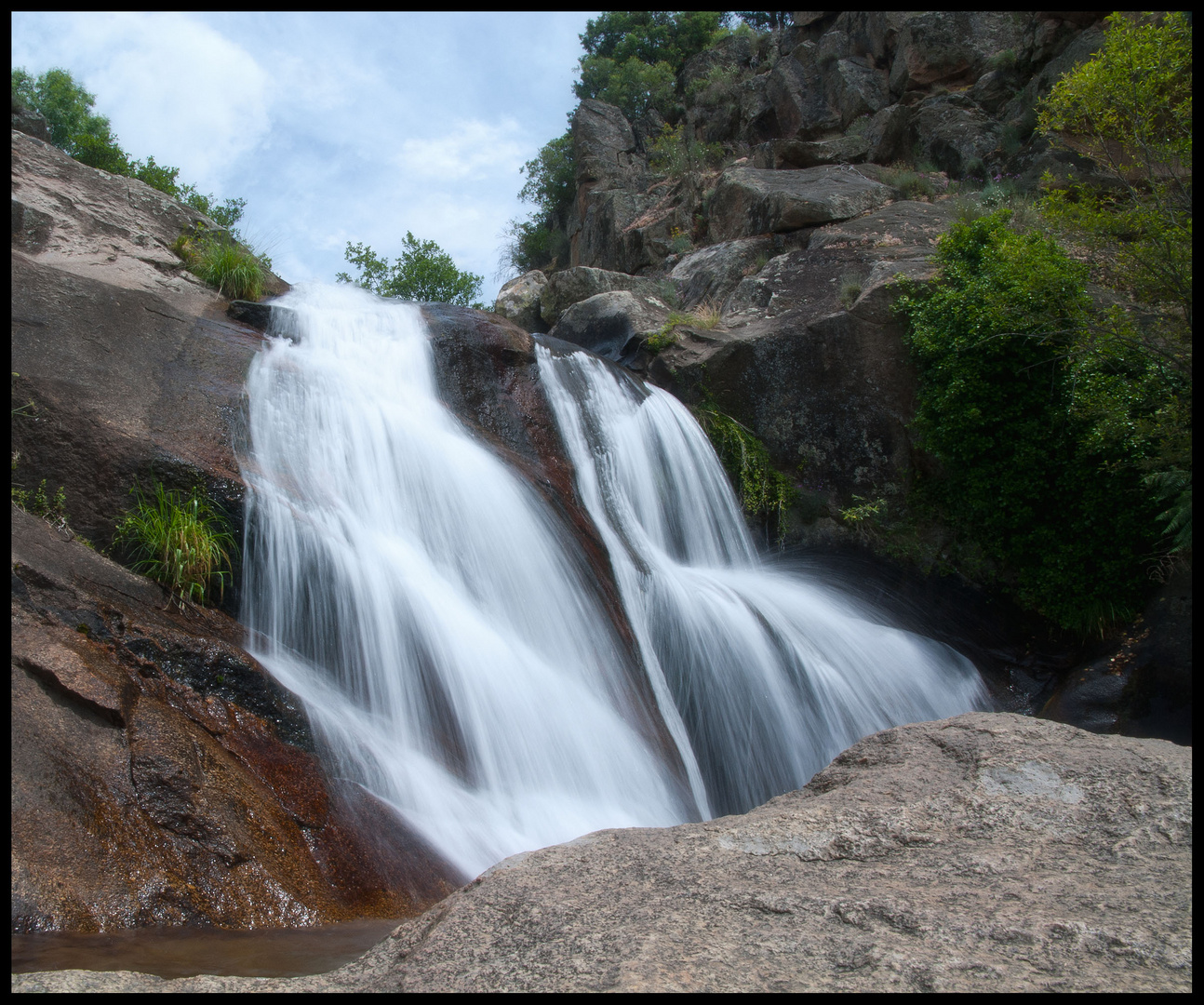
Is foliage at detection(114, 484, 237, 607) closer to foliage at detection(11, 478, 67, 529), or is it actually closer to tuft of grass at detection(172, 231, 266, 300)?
foliage at detection(11, 478, 67, 529)

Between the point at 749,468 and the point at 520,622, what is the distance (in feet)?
19.1

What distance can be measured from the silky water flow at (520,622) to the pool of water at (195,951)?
51.1 inches

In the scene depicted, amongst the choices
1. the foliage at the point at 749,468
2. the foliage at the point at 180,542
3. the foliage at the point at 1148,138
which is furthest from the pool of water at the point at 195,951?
the foliage at the point at 1148,138

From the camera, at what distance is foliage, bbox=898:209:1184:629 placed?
982cm

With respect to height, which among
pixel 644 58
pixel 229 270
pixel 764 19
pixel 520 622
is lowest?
pixel 520 622

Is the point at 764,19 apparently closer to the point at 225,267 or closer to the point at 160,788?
the point at 225,267

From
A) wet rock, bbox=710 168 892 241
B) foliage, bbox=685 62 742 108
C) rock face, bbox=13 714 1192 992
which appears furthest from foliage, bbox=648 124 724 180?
rock face, bbox=13 714 1192 992

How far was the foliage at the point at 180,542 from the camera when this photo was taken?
547cm

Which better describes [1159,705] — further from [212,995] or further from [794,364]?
[212,995]

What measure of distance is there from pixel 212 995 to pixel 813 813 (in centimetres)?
204

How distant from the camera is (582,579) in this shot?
793cm

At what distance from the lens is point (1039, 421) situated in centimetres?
1070

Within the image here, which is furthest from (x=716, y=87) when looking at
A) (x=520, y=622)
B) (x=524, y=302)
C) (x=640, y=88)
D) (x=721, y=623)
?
(x=520, y=622)

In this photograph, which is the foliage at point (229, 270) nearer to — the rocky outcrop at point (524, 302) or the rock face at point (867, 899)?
the rocky outcrop at point (524, 302)
